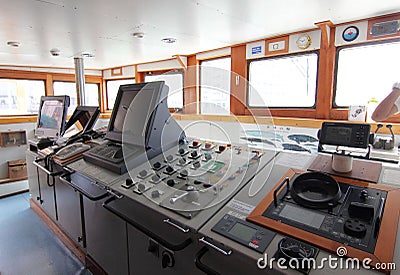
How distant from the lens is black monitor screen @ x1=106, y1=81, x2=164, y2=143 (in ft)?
5.39

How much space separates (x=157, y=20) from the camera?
238 cm

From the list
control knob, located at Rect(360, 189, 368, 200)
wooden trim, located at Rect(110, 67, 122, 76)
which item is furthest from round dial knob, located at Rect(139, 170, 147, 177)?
wooden trim, located at Rect(110, 67, 122, 76)

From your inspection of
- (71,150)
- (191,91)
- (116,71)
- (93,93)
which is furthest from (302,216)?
(93,93)

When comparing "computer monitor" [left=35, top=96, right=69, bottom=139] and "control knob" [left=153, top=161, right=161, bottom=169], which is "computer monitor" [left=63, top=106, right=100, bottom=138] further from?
"control knob" [left=153, top=161, right=161, bottom=169]

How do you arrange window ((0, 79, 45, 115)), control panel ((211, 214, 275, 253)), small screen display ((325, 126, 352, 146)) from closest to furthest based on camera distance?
control panel ((211, 214, 275, 253))
small screen display ((325, 126, 352, 146))
window ((0, 79, 45, 115))

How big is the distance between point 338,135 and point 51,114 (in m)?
3.08

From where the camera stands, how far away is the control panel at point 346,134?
3.48 ft

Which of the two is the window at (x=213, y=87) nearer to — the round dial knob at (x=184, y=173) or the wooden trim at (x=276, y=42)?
the round dial knob at (x=184, y=173)

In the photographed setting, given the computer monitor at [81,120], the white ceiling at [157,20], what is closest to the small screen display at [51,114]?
the computer monitor at [81,120]

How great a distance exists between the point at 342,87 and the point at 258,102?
134 centimetres

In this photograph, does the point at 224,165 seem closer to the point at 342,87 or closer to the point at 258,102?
the point at 258,102

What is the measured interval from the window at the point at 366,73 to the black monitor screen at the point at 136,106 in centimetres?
235

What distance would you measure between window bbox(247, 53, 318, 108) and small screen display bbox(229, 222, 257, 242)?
2271mm

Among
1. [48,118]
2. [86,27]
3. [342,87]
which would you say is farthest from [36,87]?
[342,87]
